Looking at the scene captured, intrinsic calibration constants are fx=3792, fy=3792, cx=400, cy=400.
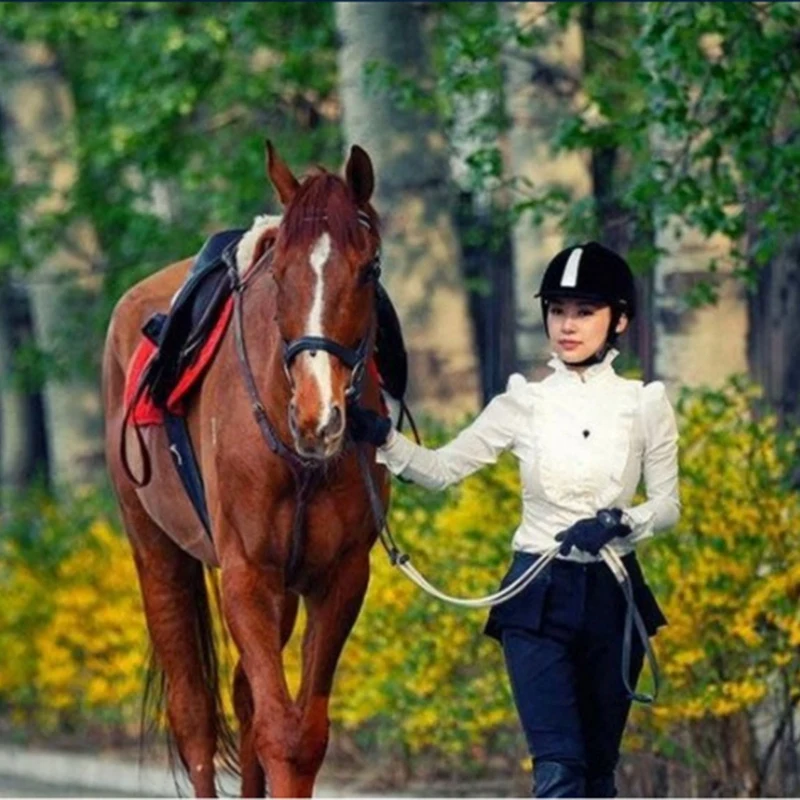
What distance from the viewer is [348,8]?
66.3 ft

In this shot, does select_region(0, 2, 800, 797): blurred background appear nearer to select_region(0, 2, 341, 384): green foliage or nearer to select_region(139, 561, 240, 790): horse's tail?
select_region(0, 2, 341, 384): green foliage

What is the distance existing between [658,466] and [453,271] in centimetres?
1030

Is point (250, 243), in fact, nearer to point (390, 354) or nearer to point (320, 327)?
point (390, 354)

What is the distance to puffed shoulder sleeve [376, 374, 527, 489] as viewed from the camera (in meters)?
10.7

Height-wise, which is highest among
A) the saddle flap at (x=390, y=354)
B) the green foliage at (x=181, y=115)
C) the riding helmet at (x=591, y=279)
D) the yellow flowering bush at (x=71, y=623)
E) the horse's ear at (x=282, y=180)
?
the green foliage at (x=181, y=115)

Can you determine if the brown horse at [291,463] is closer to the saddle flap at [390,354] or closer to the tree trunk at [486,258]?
the saddle flap at [390,354]

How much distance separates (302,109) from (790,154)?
10.7 meters

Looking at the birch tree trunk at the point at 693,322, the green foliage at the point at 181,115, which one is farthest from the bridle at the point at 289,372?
the green foliage at the point at 181,115

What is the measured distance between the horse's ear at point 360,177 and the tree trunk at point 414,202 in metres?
7.86

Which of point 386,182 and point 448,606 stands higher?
point 386,182

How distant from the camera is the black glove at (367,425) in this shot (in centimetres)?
1098

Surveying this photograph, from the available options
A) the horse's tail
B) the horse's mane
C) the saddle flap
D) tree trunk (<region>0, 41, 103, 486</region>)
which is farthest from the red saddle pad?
tree trunk (<region>0, 41, 103, 486</region>)

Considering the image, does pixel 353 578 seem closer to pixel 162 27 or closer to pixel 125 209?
pixel 162 27

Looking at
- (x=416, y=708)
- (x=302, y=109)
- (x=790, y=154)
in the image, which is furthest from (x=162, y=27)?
(x=790, y=154)
